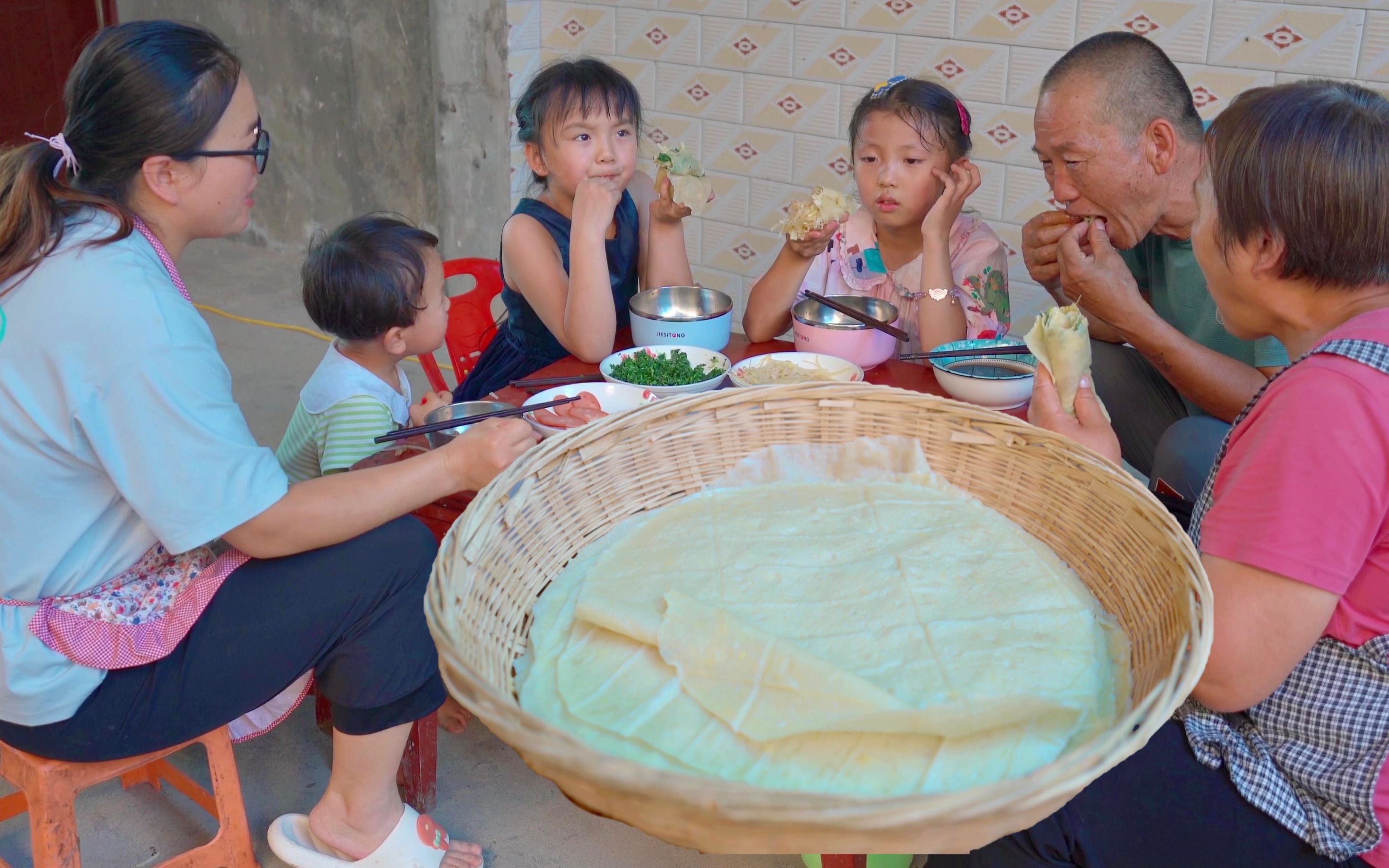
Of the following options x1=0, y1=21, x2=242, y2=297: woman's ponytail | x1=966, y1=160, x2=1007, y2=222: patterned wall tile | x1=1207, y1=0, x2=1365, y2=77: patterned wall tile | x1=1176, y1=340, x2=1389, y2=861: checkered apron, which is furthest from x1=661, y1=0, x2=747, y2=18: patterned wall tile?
x1=1176, y1=340, x2=1389, y2=861: checkered apron

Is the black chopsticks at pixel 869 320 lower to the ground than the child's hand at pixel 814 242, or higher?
lower

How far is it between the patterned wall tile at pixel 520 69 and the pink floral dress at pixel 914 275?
2433mm

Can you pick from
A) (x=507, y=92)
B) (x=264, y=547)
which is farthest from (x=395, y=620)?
(x=507, y=92)

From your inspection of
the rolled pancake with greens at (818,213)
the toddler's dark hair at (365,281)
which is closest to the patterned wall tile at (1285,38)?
the rolled pancake with greens at (818,213)

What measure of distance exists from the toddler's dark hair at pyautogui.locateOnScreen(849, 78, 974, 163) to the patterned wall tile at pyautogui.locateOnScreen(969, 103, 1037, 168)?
121cm

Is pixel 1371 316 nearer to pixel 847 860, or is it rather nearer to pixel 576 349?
pixel 847 860

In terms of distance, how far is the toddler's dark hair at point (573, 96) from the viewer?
8.88ft

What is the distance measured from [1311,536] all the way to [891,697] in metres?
0.57

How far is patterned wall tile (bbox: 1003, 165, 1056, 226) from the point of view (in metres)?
3.92

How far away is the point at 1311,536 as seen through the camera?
129 cm

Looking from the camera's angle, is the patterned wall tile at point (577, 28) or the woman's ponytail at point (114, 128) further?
the patterned wall tile at point (577, 28)

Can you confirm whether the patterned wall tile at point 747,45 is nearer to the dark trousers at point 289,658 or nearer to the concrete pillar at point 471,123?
the concrete pillar at point 471,123

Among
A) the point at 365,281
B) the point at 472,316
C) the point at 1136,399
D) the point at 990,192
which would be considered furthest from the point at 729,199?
the point at 365,281

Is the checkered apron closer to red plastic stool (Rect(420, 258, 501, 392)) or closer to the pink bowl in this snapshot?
the pink bowl
